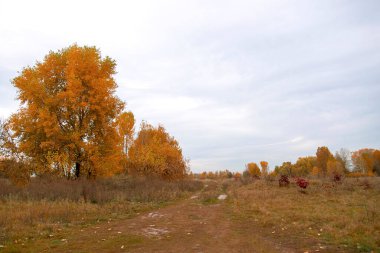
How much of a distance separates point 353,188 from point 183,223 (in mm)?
19408

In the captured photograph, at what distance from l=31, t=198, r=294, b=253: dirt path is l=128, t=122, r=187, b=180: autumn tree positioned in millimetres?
20763

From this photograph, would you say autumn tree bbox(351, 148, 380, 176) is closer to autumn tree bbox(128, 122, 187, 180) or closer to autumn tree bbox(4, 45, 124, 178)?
autumn tree bbox(128, 122, 187, 180)

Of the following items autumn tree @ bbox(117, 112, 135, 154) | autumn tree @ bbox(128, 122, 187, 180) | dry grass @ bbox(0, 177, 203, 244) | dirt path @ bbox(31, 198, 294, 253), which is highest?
autumn tree @ bbox(117, 112, 135, 154)

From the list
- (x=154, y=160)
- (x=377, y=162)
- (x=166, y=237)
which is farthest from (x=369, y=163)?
(x=166, y=237)

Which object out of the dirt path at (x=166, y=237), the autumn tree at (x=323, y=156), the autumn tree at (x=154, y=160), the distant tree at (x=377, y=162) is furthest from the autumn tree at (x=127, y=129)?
the autumn tree at (x=323, y=156)

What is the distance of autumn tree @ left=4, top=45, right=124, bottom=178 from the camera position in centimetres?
2312

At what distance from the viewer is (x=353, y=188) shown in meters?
27.1

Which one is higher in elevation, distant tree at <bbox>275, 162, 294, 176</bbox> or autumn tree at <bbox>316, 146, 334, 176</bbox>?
autumn tree at <bbox>316, 146, 334, 176</bbox>

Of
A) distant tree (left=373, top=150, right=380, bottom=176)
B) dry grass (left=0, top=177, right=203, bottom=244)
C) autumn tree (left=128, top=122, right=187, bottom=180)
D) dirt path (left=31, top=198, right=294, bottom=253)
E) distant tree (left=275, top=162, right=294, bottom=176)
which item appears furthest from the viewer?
distant tree (left=373, top=150, right=380, bottom=176)

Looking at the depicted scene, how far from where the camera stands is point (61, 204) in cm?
1574

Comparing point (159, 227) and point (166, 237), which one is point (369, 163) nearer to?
point (159, 227)

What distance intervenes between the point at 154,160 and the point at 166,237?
25.7 metres

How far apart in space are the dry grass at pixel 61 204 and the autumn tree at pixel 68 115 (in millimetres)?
2387

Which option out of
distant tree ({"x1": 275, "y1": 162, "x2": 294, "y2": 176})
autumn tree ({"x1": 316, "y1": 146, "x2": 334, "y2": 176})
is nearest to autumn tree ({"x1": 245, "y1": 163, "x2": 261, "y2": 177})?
distant tree ({"x1": 275, "y1": 162, "x2": 294, "y2": 176})
